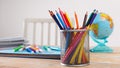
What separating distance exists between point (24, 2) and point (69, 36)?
6.84 ft

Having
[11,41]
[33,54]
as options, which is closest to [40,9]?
[11,41]

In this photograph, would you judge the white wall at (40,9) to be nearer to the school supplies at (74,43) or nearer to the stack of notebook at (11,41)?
the stack of notebook at (11,41)

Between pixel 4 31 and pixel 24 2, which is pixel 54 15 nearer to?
pixel 24 2

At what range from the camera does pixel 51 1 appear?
101 inches

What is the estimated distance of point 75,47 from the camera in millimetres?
672

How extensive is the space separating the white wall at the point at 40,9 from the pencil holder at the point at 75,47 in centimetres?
164

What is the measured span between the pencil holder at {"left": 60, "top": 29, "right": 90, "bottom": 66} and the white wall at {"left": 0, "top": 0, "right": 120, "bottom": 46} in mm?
1638

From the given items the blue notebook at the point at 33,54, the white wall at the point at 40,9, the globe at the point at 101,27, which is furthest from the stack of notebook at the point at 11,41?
the white wall at the point at 40,9

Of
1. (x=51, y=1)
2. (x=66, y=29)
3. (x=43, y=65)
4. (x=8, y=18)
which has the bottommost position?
(x=43, y=65)

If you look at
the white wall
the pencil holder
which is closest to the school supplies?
the pencil holder

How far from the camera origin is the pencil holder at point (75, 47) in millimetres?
674

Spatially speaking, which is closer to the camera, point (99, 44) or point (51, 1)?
point (99, 44)

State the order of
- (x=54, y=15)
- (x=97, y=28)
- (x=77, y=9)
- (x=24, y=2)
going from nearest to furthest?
1. (x=54, y=15)
2. (x=97, y=28)
3. (x=77, y=9)
4. (x=24, y=2)

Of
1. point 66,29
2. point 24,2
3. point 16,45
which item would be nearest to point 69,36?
point 66,29
